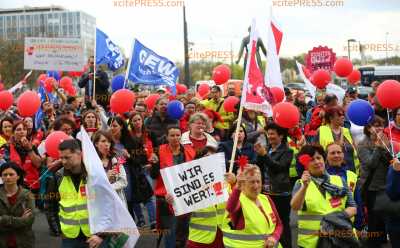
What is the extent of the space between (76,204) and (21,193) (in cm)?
84

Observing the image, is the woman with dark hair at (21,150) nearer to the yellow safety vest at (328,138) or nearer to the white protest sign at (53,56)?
the yellow safety vest at (328,138)

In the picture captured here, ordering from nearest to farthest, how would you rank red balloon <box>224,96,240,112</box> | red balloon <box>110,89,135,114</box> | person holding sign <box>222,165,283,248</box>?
person holding sign <box>222,165,283,248</box> < red balloon <box>110,89,135,114</box> < red balloon <box>224,96,240,112</box>

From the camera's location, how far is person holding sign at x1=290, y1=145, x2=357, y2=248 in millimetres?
5250

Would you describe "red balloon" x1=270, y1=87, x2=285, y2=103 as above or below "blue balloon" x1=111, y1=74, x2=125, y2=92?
below

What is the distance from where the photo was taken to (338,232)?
5160 millimetres

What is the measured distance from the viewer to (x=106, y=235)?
538 cm

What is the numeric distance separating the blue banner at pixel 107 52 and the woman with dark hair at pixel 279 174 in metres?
5.07

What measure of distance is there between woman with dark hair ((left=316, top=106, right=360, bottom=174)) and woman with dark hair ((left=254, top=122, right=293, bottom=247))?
0.79m

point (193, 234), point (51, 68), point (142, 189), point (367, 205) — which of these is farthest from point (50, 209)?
point (51, 68)

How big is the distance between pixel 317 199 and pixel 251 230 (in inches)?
30.2

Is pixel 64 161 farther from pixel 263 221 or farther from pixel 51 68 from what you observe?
pixel 51 68

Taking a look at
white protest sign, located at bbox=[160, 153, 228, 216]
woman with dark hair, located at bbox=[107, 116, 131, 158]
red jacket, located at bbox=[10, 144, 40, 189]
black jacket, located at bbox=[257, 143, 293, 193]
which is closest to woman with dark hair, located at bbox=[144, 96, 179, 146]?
woman with dark hair, located at bbox=[107, 116, 131, 158]

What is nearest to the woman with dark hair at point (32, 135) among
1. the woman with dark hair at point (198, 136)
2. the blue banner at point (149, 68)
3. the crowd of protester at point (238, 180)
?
the crowd of protester at point (238, 180)

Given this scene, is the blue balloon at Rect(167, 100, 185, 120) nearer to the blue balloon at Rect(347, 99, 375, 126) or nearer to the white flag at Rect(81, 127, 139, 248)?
the blue balloon at Rect(347, 99, 375, 126)
